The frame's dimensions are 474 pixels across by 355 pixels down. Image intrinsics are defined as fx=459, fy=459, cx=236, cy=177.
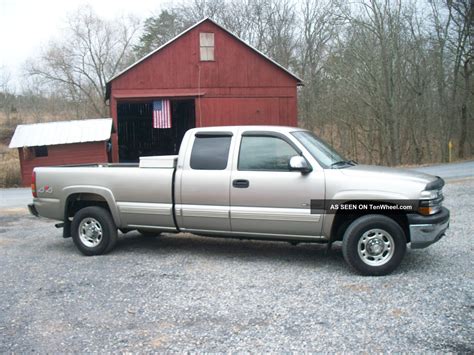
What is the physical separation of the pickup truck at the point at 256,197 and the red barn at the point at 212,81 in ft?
47.3

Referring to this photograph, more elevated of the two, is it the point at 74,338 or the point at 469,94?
the point at 469,94

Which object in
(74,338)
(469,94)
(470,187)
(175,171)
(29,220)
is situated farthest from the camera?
(469,94)

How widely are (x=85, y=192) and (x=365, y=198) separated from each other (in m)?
4.09

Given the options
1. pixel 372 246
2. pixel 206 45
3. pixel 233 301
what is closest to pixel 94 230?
pixel 233 301

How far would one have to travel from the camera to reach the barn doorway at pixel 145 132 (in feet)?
86.5

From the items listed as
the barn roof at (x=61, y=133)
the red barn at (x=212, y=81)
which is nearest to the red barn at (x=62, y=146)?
the barn roof at (x=61, y=133)

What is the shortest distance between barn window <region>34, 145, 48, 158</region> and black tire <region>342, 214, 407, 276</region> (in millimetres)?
18129

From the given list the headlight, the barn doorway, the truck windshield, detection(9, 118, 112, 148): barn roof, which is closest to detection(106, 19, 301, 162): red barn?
detection(9, 118, 112, 148): barn roof

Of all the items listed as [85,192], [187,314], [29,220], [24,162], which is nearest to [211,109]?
[24,162]

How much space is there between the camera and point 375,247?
5527 mm

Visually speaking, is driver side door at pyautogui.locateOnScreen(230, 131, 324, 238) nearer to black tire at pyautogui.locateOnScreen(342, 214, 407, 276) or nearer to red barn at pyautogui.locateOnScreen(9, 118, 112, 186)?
black tire at pyautogui.locateOnScreen(342, 214, 407, 276)

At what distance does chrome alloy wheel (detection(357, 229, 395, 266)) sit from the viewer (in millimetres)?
5508

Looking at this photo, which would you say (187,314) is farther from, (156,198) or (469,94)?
(469,94)

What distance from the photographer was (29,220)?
11.1 m
